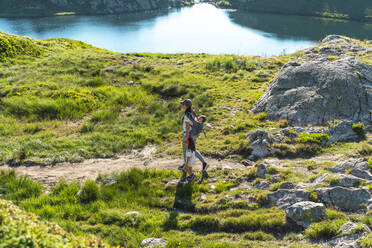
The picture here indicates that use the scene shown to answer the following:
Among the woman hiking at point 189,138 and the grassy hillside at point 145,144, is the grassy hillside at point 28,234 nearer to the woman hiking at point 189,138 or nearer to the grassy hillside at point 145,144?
the grassy hillside at point 145,144

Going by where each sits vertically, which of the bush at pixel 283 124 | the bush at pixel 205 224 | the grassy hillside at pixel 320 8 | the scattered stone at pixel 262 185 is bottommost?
the bush at pixel 205 224

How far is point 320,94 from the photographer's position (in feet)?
48.1

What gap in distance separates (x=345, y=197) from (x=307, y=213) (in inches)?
56.4

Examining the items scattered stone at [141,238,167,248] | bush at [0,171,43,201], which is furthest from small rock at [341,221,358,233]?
bush at [0,171,43,201]

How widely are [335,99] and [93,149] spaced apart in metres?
11.5

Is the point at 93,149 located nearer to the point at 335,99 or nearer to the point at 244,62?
the point at 335,99

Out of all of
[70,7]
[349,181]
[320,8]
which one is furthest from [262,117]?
[70,7]

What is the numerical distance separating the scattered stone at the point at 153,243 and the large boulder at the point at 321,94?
365 inches

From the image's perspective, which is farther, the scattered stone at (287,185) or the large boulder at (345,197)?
the scattered stone at (287,185)

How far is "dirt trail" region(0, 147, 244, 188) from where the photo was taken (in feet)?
36.3

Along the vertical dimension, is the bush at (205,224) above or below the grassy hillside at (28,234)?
below

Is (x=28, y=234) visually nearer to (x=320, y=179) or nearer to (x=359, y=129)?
(x=320, y=179)

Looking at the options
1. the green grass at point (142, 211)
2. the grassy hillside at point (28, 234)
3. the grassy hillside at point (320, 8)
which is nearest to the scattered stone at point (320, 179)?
the green grass at point (142, 211)

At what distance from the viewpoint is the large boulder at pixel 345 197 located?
7.97 metres
